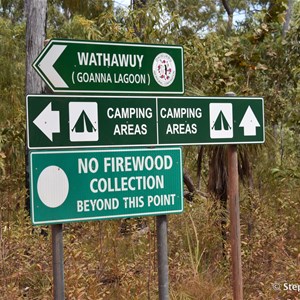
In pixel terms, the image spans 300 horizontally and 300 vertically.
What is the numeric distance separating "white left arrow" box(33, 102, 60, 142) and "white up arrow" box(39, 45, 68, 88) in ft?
0.50

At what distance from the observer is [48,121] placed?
260 centimetres

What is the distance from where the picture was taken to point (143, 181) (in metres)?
2.84

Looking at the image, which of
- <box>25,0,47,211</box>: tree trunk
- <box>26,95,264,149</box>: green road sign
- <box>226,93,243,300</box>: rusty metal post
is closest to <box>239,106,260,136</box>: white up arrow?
<box>26,95,264,149</box>: green road sign

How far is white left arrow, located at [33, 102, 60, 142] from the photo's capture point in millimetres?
2576

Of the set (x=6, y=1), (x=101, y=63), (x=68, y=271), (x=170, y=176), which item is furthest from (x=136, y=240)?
(x=6, y=1)

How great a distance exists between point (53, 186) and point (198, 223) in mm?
2913

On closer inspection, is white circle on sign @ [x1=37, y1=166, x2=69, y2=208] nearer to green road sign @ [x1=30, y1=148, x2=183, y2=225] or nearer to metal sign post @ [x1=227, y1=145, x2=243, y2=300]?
green road sign @ [x1=30, y1=148, x2=183, y2=225]

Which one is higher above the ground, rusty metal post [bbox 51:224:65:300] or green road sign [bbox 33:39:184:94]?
green road sign [bbox 33:39:184:94]

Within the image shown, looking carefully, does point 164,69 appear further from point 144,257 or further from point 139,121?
point 144,257

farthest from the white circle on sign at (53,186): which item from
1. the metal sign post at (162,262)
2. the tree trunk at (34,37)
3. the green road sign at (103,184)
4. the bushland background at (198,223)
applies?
the tree trunk at (34,37)

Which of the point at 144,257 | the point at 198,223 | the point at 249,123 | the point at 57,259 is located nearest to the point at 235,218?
the point at 249,123

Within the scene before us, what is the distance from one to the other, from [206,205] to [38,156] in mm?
2904

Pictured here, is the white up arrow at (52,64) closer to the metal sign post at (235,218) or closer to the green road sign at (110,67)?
the green road sign at (110,67)

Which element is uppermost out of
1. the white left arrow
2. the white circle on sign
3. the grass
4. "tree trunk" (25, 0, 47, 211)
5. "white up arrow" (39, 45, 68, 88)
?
"tree trunk" (25, 0, 47, 211)
